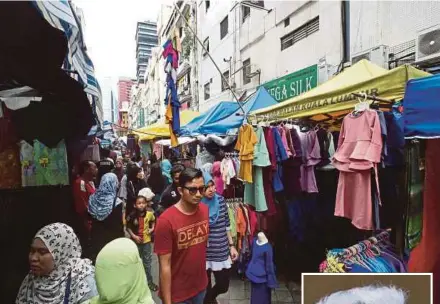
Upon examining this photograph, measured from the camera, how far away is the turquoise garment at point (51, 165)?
156 inches

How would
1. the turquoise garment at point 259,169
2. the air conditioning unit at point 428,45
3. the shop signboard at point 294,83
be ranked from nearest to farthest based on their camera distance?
the turquoise garment at point 259,169 → the air conditioning unit at point 428,45 → the shop signboard at point 294,83

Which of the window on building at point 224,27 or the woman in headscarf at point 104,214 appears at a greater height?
the window on building at point 224,27

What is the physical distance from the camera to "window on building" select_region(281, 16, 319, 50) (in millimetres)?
9594

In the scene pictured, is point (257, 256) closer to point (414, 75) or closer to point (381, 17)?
point (414, 75)

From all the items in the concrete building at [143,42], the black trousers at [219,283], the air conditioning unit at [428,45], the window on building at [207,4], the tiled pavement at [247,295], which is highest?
the concrete building at [143,42]

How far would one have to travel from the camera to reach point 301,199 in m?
5.27

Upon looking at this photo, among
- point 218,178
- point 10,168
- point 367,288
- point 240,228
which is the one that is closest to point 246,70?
point 218,178

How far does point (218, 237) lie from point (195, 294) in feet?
3.45

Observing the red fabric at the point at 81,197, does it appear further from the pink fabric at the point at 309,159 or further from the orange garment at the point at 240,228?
the pink fabric at the point at 309,159

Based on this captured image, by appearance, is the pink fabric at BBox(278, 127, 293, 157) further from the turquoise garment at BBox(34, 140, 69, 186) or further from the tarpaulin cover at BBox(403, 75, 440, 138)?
the turquoise garment at BBox(34, 140, 69, 186)

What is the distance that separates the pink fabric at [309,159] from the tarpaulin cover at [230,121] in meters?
2.66

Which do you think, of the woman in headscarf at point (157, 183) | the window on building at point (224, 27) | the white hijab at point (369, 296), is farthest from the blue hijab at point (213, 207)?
the window on building at point (224, 27)

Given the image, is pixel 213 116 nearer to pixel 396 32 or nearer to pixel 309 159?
pixel 309 159

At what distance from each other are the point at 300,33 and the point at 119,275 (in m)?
10.3
